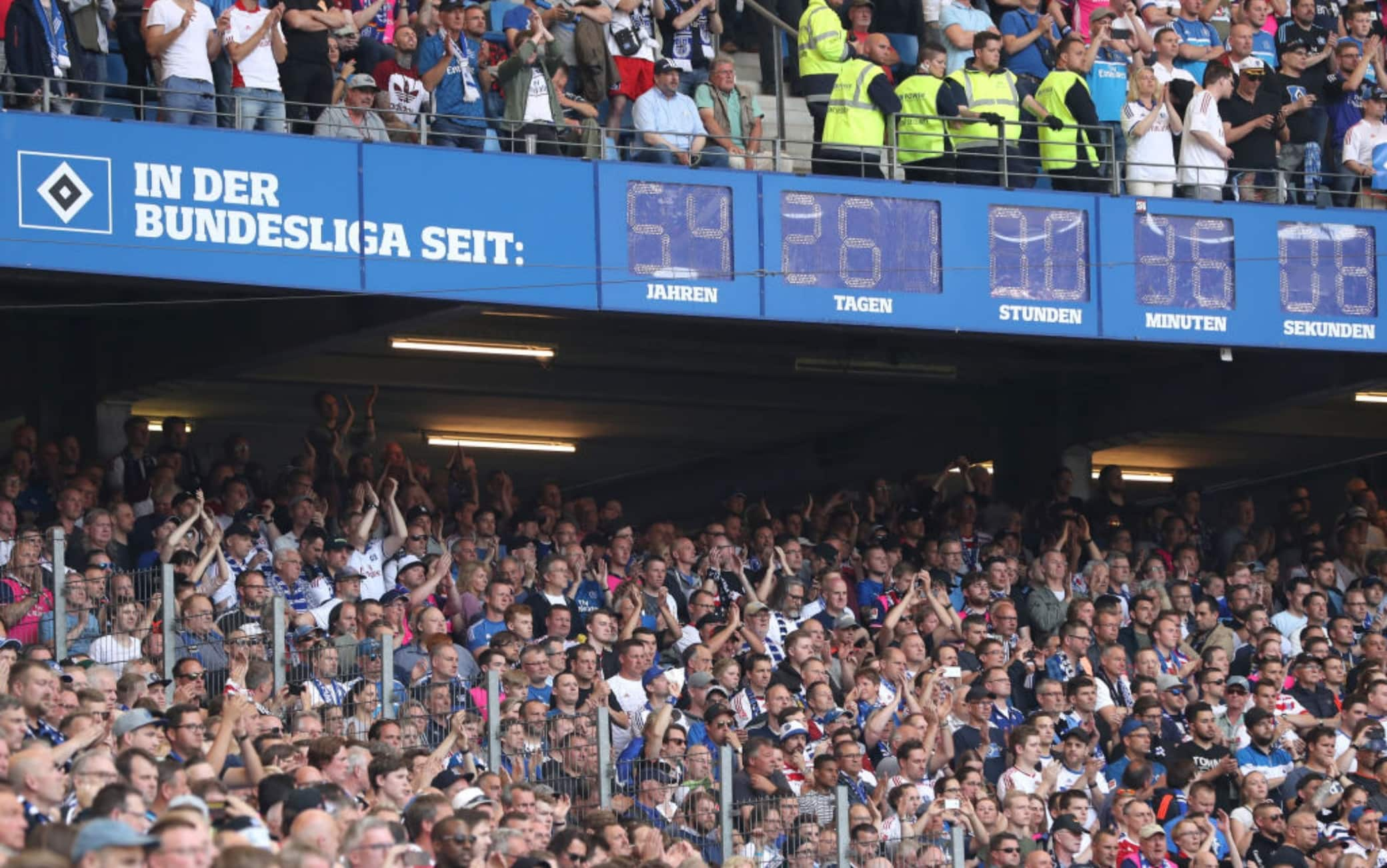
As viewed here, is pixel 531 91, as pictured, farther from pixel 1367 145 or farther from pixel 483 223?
pixel 1367 145

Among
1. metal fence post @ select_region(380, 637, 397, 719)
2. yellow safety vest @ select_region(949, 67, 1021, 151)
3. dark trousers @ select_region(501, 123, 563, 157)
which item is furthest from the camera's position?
yellow safety vest @ select_region(949, 67, 1021, 151)

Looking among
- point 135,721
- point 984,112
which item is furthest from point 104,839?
point 984,112

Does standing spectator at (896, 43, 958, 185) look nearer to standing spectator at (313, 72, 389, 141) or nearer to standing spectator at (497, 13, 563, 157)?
standing spectator at (497, 13, 563, 157)

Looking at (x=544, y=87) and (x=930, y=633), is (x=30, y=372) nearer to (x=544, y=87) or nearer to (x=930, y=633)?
(x=544, y=87)

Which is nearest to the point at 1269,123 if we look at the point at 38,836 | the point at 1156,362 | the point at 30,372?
the point at 1156,362

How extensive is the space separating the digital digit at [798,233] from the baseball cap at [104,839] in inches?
427

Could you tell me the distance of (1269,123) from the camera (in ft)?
65.7

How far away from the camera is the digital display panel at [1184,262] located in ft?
63.7

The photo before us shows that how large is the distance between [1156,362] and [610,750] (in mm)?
9772

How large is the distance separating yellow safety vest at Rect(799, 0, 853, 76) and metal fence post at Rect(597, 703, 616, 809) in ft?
23.6

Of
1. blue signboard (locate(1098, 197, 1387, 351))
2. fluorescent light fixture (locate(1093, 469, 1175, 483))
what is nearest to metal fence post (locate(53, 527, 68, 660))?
blue signboard (locate(1098, 197, 1387, 351))

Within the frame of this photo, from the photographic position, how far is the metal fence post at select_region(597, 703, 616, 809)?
43.7 feet

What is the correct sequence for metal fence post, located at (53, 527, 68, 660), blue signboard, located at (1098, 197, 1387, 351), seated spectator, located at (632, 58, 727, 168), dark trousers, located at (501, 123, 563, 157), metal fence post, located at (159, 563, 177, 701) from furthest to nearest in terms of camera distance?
1. blue signboard, located at (1098, 197, 1387, 351)
2. seated spectator, located at (632, 58, 727, 168)
3. dark trousers, located at (501, 123, 563, 157)
4. metal fence post, located at (53, 527, 68, 660)
5. metal fence post, located at (159, 563, 177, 701)

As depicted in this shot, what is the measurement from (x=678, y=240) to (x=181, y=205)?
11.7 feet
